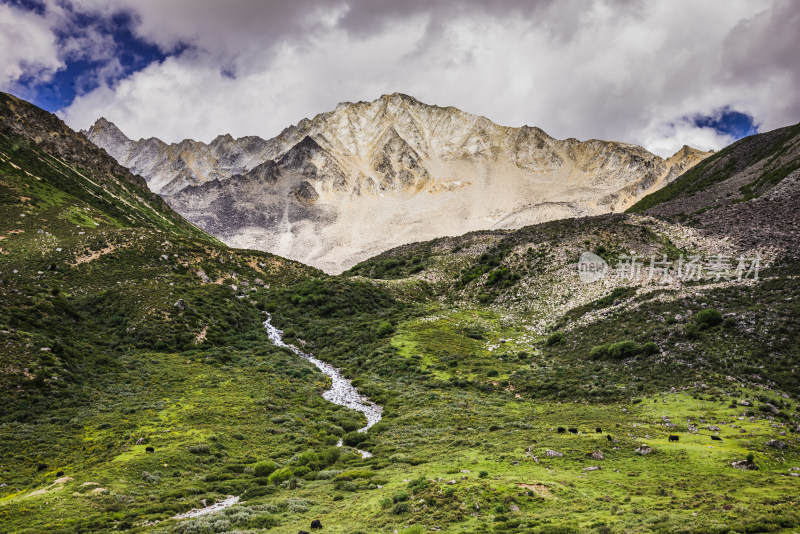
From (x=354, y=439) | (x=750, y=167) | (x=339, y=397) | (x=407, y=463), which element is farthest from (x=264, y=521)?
(x=750, y=167)

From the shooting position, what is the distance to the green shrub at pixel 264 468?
2734 centimetres

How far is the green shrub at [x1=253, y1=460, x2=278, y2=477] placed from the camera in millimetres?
27344

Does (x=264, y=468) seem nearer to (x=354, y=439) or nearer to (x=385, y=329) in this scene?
(x=354, y=439)

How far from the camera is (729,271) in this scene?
5650 cm

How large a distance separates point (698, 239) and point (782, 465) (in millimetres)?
64758

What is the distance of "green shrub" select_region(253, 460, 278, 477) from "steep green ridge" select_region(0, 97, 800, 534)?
121mm

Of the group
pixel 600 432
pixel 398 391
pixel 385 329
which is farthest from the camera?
pixel 385 329

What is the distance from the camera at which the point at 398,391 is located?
151ft

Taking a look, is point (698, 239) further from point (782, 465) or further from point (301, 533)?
point (301, 533)

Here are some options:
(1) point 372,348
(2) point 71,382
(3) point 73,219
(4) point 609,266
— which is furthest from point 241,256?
(4) point 609,266

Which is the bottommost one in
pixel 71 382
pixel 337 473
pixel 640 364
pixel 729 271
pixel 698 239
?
pixel 337 473

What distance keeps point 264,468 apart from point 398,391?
20423mm

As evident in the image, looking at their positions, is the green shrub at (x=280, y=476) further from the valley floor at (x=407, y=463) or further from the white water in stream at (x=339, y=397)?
the white water in stream at (x=339, y=397)

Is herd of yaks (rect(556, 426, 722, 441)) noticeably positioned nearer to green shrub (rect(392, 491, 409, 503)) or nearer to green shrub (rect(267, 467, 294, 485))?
green shrub (rect(392, 491, 409, 503))
